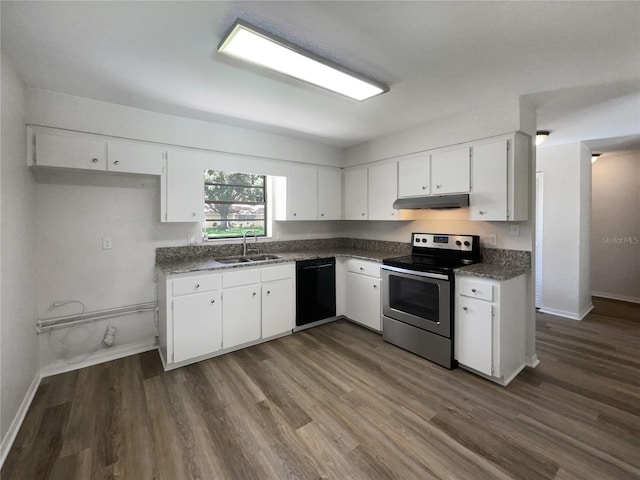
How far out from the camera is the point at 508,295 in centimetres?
244

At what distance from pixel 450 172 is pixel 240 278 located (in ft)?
8.17

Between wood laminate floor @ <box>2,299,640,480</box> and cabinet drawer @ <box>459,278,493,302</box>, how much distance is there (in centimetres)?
73

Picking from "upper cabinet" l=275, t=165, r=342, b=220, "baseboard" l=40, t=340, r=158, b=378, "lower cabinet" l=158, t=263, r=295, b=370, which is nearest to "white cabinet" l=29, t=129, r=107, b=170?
"lower cabinet" l=158, t=263, r=295, b=370

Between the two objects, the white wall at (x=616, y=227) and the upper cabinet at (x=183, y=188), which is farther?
the white wall at (x=616, y=227)

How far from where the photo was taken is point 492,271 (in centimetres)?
251

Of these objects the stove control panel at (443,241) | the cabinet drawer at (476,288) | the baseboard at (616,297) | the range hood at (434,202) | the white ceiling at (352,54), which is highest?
the white ceiling at (352,54)

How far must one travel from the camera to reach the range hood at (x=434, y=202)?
284 centimetres

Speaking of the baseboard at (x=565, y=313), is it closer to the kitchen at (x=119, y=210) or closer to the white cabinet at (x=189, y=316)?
the kitchen at (x=119, y=210)

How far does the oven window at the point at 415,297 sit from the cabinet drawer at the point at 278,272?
1166 mm

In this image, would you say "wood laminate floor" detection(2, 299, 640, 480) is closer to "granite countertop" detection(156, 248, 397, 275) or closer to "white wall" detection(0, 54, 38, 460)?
"white wall" detection(0, 54, 38, 460)

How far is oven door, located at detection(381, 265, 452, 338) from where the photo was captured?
266 cm

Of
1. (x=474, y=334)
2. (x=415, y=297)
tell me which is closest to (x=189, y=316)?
(x=415, y=297)

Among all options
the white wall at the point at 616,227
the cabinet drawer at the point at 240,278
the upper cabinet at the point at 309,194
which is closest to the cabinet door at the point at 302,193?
the upper cabinet at the point at 309,194

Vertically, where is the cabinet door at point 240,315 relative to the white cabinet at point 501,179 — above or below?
below
